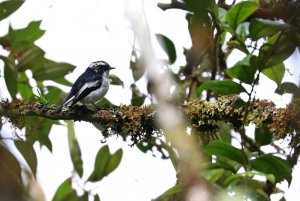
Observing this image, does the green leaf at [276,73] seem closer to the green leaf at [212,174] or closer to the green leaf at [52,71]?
the green leaf at [212,174]

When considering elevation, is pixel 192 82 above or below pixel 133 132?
above

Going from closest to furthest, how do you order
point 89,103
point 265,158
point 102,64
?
point 265,158, point 89,103, point 102,64

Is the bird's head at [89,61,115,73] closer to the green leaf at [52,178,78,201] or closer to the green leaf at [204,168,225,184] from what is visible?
the green leaf at [52,178,78,201]

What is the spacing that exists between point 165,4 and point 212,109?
816 mm

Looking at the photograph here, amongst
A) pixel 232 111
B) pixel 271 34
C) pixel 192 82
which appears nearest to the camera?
pixel 271 34

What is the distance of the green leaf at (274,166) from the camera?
2018 millimetres

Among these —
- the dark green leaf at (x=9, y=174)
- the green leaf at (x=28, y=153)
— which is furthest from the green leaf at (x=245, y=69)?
the green leaf at (x=28, y=153)

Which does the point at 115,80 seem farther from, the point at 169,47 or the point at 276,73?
the point at 276,73

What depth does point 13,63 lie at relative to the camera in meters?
3.38

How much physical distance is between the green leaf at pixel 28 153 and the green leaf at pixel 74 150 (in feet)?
1.66

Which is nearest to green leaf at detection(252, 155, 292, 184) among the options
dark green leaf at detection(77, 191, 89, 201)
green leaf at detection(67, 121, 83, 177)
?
dark green leaf at detection(77, 191, 89, 201)

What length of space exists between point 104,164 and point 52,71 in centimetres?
72

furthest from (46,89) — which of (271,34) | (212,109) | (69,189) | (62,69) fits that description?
(271,34)

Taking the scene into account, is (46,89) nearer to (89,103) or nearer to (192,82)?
(89,103)
